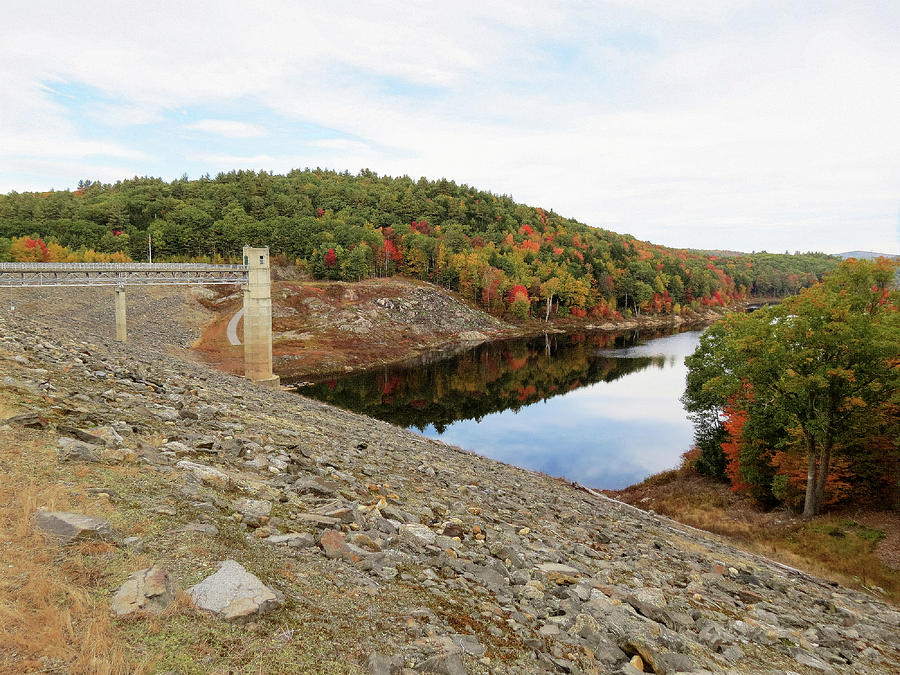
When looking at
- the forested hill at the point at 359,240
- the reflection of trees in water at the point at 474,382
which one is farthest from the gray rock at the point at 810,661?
the forested hill at the point at 359,240

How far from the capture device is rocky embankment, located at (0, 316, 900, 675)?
654cm

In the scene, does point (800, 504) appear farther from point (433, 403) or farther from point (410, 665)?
point (433, 403)

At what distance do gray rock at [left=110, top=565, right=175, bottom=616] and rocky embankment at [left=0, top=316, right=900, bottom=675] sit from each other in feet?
0.08

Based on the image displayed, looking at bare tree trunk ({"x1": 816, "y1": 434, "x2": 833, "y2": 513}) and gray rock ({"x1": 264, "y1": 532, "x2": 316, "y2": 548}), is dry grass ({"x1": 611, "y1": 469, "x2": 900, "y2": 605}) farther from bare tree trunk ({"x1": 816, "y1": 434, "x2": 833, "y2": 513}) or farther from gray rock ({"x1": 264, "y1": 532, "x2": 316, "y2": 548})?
gray rock ({"x1": 264, "y1": 532, "x2": 316, "y2": 548})

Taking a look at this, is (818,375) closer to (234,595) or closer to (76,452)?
(234,595)

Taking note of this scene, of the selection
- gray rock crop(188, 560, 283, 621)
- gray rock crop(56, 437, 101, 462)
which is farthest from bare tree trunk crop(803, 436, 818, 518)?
gray rock crop(56, 437, 101, 462)

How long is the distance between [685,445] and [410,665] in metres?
44.5

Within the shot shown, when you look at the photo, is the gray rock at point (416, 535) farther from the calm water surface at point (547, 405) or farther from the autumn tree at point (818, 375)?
the calm water surface at point (547, 405)

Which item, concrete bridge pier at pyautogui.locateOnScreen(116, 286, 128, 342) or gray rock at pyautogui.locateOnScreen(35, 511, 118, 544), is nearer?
gray rock at pyautogui.locateOnScreen(35, 511, 118, 544)

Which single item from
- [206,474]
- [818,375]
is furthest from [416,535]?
[818,375]

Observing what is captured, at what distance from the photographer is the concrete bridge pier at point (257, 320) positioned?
56906 millimetres

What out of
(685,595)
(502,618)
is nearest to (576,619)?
(502,618)

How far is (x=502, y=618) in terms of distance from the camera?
8.69 meters

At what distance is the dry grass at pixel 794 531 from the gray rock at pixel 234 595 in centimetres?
2152
